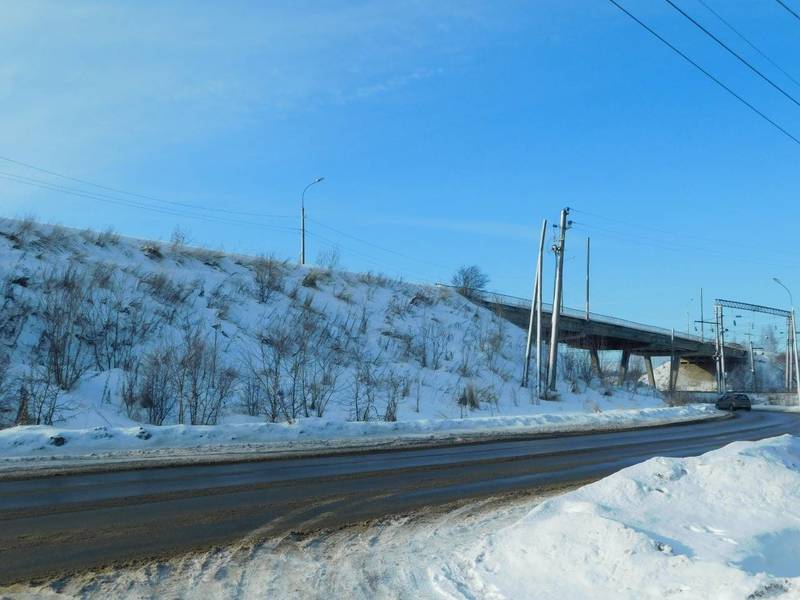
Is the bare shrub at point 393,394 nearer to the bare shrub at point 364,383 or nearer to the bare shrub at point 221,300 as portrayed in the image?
the bare shrub at point 364,383

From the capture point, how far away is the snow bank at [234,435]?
13289 millimetres

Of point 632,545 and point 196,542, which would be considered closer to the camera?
point 632,545

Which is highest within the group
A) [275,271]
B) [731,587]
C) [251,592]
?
[275,271]

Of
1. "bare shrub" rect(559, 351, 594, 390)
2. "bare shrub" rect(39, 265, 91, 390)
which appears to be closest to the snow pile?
"bare shrub" rect(39, 265, 91, 390)

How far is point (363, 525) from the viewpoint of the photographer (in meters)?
7.83

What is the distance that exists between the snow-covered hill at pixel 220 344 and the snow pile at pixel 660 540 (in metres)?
14.1

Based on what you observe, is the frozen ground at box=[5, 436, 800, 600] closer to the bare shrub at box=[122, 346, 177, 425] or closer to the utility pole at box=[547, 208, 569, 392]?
the bare shrub at box=[122, 346, 177, 425]

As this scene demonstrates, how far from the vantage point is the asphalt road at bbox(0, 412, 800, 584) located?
6590 mm

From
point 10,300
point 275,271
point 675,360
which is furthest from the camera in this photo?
point 675,360

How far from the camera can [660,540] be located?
18.8 feet

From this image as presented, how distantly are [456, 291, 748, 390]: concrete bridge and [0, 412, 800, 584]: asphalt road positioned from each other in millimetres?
40982

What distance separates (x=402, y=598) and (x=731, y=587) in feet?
7.45

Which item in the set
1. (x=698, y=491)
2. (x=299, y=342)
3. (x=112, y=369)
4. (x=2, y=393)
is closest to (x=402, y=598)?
(x=698, y=491)

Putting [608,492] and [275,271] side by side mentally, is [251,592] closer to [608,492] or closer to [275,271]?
[608,492]
